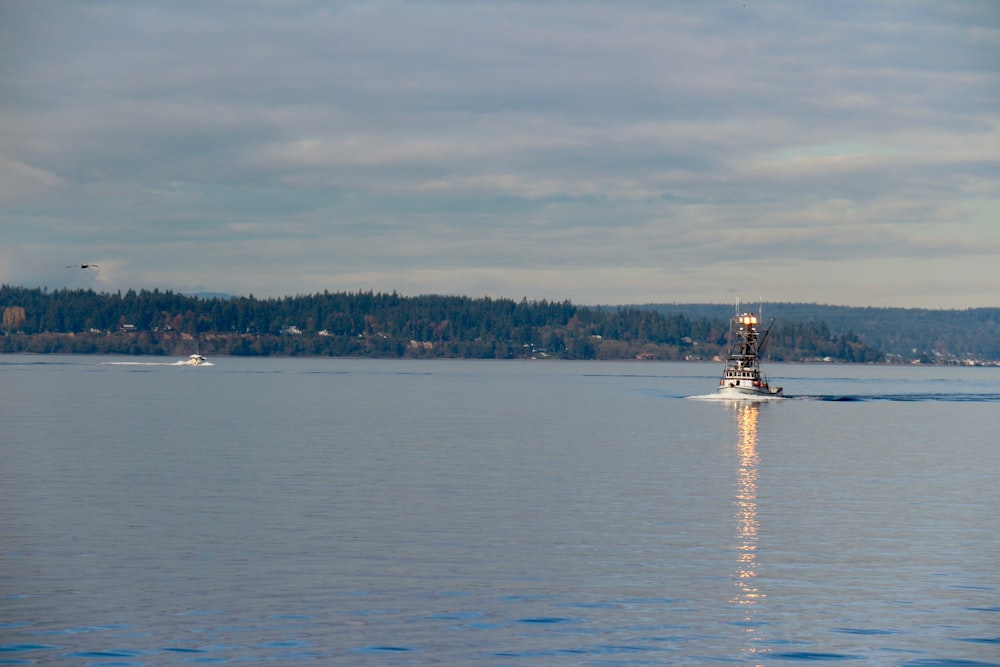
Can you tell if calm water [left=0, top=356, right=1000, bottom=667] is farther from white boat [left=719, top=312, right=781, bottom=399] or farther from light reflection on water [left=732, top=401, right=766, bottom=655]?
white boat [left=719, top=312, right=781, bottom=399]

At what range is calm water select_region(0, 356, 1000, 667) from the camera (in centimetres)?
3114

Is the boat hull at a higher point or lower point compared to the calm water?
higher

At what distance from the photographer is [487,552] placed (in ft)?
143

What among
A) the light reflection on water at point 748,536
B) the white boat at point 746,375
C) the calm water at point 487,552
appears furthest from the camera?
the white boat at point 746,375

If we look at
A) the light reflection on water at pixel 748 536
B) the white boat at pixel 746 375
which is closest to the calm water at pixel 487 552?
the light reflection on water at pixel 748 536

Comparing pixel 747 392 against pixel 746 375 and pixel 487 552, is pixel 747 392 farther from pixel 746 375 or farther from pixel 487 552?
pixel 487 552

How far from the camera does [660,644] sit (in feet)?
103

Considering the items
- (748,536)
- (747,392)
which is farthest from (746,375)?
(748,536)

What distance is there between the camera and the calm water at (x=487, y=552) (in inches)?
1226

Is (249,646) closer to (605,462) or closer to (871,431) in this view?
(605,462)

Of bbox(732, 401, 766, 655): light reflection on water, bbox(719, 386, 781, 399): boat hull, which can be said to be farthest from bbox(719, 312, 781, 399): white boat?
bbox(732, 401, 766, 655): light reflection on water

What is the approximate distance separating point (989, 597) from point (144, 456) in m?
53.0

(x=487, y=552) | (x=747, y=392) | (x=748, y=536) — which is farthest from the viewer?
(x=747, y=392)

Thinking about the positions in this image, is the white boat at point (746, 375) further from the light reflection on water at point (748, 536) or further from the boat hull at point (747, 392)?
the light reflection on water at point (748, 536)
